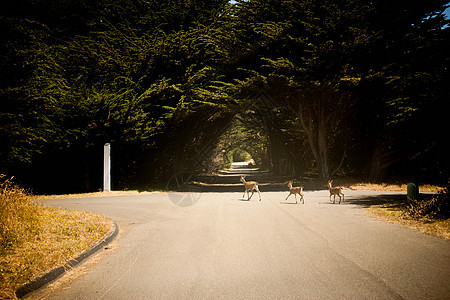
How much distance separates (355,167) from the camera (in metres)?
29.0

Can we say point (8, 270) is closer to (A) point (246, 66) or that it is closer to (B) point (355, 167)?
(A) point (246, 66)

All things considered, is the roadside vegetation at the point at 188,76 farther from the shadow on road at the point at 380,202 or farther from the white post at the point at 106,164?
the shadow on road at the point at 380,202

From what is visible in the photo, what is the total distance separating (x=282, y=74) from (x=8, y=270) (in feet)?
63.0

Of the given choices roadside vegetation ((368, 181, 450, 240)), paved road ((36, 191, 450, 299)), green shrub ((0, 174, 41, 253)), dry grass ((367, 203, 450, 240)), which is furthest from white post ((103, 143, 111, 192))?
roadside vegetation ((368, 181, 450, 240))

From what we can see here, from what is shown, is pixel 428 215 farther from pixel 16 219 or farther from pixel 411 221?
pixel 16 219

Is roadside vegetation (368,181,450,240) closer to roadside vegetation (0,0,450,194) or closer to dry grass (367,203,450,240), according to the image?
dry grass (367,203,450,240)

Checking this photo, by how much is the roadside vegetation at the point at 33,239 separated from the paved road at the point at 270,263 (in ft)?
2.03

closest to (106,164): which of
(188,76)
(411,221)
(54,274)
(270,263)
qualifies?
(188,76)

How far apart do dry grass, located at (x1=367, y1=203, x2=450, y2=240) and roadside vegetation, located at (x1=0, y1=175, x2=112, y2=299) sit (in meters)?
8.12

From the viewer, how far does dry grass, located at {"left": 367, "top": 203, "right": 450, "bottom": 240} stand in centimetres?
749

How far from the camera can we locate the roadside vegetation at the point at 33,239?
181 inches

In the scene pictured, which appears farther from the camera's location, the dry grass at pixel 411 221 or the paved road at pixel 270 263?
the dry grass at pixel 411 221

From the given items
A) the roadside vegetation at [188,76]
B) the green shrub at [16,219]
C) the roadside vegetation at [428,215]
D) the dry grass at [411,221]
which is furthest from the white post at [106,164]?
the roadside vegetation at [428,215]

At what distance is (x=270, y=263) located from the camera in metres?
5.30
